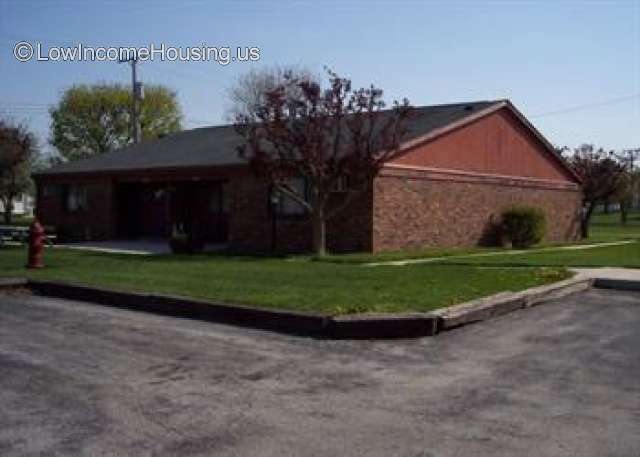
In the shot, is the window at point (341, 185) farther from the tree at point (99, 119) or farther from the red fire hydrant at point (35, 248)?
the tree at point (99, 119)

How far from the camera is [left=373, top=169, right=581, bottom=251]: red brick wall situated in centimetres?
2328

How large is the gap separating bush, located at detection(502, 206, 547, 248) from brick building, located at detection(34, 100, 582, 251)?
0.50 m

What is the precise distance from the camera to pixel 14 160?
2248 inches

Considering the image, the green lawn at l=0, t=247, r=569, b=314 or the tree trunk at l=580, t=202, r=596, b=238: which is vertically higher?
the tree trunk at l=580, t=202, r=596, b=238

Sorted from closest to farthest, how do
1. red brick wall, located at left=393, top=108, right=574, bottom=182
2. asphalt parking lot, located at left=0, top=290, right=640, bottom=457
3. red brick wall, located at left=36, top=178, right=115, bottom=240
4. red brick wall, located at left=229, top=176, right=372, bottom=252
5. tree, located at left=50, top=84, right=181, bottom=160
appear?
1. asphalt parking lot, located at left=0, top=290, right=640, bottom=457
2. red brick wall, located at left=229, top=176, right=372, bottom=252
3. red brick wall, located at left=393, top=108, right=574, bottom=182
4. red brick wall, located at left=36, top=178, right=115, bottom=240
5. tree, located at left=50, top=84, right=181, bottom=160

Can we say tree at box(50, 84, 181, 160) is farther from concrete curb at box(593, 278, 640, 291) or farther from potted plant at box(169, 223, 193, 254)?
concrete curb at box(593, 278, 640, 291)

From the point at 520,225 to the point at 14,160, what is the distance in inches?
1577

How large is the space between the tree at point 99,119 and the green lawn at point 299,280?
53.8 meters

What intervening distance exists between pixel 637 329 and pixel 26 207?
107 meters

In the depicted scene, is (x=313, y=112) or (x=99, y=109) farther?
(x=99, y=109)

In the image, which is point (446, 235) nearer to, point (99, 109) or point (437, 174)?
point (437, 174)

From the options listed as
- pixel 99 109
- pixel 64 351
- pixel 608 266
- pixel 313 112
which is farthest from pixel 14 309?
pixel 99 109

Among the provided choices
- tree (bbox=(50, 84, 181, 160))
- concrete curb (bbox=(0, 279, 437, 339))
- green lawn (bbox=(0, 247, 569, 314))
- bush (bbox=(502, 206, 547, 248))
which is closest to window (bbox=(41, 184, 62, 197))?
green lawn (bbox=(0, 247, 569, 314))

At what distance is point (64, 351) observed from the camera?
8.58m
